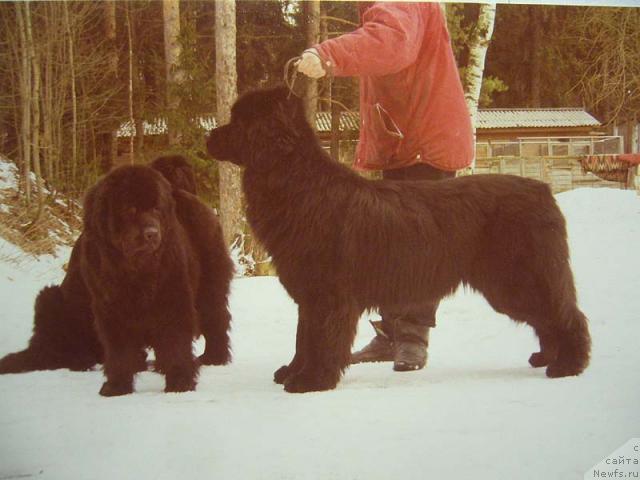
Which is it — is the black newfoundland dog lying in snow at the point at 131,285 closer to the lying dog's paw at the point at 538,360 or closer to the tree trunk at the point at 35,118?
the tree trunk at the point at 35,118

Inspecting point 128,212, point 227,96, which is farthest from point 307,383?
point 227,96

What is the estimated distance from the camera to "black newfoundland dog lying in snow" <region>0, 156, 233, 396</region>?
2.39 m

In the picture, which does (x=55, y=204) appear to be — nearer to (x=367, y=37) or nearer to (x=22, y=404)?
(x=22, y=404)

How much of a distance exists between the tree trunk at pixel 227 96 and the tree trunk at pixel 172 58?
0.52 feet

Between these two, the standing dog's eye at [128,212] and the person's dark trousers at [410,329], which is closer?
the standing dog's eye at [128,212]

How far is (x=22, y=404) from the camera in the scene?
8.11 ft

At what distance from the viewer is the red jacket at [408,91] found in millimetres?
2629

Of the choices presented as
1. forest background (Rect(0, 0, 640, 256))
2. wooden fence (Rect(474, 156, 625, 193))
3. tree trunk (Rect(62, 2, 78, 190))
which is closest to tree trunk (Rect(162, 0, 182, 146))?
forest background (Rect(0, 0, 640, 256))

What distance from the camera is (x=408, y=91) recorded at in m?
2.87

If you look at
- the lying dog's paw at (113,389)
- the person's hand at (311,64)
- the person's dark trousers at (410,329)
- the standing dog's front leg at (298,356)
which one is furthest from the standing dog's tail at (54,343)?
the person's hand at (311,64)

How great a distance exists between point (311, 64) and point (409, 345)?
137 cm

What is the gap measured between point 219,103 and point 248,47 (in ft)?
0.87

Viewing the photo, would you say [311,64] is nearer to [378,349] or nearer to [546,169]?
[546,169]

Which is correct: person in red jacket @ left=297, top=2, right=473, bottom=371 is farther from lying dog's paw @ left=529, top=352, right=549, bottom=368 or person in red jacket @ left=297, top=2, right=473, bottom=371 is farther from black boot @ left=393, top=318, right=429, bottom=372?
lying dog's paw @ left=529, top=352, right=549, bottom=368
